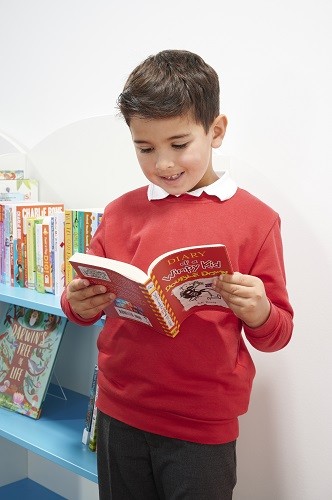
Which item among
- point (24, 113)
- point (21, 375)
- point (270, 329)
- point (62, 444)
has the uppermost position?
point (24, 113)

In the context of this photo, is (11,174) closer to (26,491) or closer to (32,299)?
(32,299)

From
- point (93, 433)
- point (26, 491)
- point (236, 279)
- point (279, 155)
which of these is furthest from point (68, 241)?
point (26, 491)

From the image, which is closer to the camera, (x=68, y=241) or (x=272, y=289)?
(x=272, y=289)

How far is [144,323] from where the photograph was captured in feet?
3.57

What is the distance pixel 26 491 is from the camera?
86.7 inches

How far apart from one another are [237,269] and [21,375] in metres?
1.01

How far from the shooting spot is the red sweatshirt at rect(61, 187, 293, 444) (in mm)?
1098

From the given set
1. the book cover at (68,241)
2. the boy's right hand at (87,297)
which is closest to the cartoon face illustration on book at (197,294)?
the boy's right hand at (87,297)

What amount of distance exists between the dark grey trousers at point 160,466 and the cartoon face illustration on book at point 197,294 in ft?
0.83

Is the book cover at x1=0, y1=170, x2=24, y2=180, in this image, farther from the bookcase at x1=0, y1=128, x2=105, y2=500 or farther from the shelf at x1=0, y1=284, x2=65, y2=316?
the shelf at x1=0, y1=284, x2=65, y2=316

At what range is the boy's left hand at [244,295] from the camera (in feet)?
3.23

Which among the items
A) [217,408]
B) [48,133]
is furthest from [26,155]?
[217,408]

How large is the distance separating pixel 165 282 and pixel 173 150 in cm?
23

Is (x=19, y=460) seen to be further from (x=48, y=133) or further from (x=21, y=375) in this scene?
(x=48, y=133)
